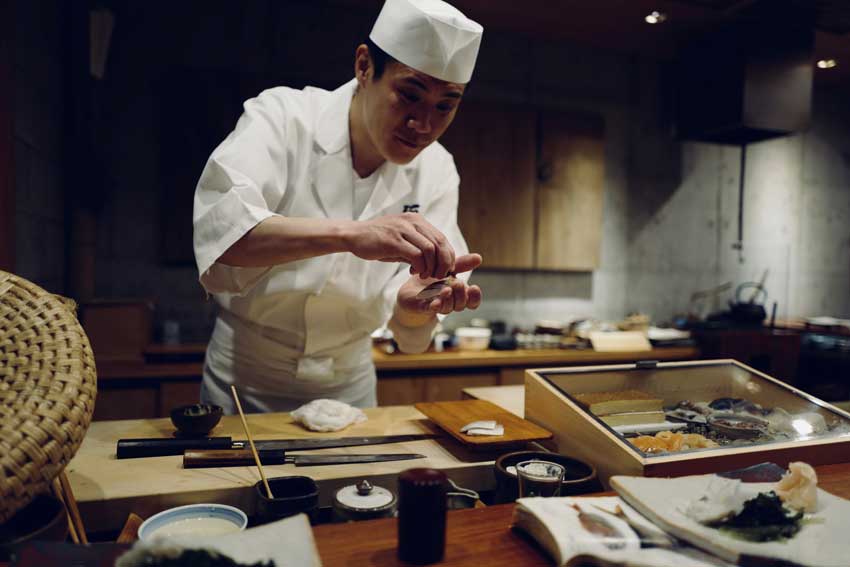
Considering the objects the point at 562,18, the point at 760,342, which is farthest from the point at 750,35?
the point at 760,342

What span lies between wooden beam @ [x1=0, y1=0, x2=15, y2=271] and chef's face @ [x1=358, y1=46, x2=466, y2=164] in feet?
5.70

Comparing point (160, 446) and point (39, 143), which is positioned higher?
point (39, 143)

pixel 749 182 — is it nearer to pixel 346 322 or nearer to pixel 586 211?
pixel 586 211

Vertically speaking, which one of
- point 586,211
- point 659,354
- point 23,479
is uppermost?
point 586,211

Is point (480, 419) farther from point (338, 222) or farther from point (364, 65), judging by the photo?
point (364, 65)

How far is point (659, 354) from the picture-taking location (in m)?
4.37

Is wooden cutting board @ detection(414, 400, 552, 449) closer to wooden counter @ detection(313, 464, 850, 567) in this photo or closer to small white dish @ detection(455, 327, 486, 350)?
wooden counter @ detection(313, 464, 850, 567)

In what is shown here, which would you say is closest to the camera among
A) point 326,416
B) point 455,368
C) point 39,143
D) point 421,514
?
point 421,514

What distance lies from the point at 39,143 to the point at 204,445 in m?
2.42

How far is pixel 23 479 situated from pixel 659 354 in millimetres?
4256

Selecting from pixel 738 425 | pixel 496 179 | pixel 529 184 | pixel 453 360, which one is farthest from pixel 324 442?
pixel 529 184

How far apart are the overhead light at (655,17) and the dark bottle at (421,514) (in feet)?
14.3

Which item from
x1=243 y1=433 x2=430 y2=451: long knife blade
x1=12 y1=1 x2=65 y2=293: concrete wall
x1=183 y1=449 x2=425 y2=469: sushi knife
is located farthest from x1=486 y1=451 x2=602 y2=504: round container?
x1=12 y1=1 x2=65 y2=293: concrete wall

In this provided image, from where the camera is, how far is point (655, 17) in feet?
13.9
